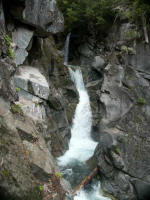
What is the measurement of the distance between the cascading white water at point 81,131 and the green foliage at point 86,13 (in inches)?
208

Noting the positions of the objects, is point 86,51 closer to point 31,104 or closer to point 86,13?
point 86,13

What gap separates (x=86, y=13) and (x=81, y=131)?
1082 cm

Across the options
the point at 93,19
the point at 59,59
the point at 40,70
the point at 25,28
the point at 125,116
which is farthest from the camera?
the point at 93,19

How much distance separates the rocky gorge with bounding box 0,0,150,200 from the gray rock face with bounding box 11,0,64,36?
0.12ft

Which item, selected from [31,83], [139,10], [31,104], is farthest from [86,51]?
[31,104]

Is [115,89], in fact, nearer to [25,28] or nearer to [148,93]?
[148,93]

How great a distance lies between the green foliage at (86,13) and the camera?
1450 cm

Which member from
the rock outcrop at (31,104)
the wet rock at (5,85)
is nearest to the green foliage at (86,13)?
the rock outcrop at (31,104)

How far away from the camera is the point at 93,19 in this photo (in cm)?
1611

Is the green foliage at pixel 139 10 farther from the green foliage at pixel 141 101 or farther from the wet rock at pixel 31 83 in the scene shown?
the wet rock at pixel 31 83

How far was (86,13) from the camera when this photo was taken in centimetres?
1551

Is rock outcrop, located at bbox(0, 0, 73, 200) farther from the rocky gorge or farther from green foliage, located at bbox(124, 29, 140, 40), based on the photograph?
green foliage, located at bbox(124, 29, 140, 40)

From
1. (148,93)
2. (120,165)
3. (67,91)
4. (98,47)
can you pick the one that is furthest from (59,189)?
(98,47)

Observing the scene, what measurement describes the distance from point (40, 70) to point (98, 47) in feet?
29.2
